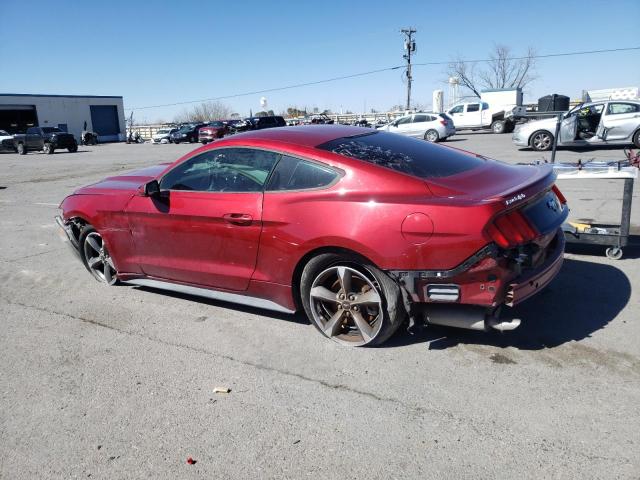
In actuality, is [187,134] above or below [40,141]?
above

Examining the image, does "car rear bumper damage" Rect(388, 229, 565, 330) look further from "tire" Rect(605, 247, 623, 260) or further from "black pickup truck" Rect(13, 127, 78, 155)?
"black pickup truck" Rect(13, 127, 78, 155)

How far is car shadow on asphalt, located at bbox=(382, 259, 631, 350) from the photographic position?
12.4 feet

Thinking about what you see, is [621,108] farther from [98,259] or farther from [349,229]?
[98,259]

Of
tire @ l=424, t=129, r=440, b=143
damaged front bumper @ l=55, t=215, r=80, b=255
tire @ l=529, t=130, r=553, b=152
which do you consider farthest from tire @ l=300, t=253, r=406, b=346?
tire @ l=424, t=129, r=440, b=143

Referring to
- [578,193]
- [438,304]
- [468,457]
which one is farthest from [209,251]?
[578,193]

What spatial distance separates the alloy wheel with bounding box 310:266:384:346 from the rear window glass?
823mm

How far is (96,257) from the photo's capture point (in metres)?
5.55

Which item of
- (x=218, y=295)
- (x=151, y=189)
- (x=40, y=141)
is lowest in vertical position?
(x=218, y=295)

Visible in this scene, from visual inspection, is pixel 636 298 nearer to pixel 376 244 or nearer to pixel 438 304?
pixel 438 304

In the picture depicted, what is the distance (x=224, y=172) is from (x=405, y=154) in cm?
146

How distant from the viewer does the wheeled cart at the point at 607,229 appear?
5141 millimetres

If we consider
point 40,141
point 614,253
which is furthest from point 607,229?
point 40,141

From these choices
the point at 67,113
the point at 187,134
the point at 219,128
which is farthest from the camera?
the point at 67,113

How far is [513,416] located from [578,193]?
7.60 metres
